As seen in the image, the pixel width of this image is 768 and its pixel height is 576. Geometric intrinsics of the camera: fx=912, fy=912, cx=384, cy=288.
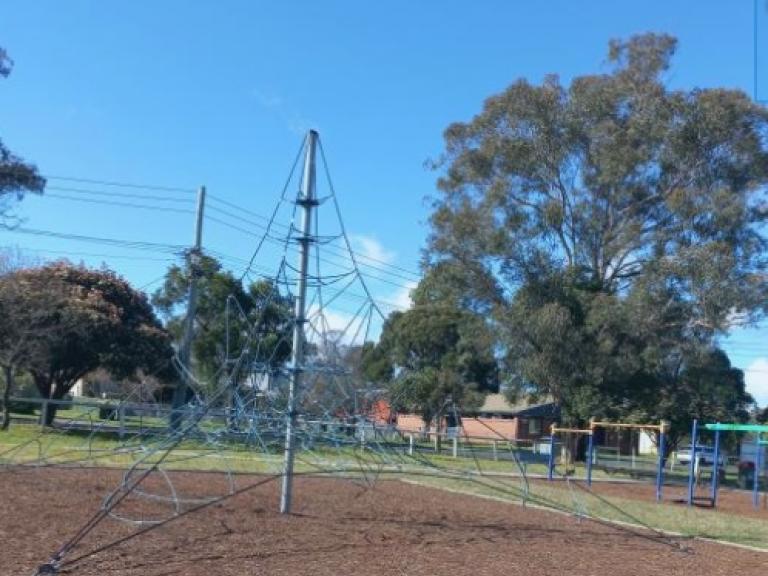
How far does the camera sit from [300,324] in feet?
41.7

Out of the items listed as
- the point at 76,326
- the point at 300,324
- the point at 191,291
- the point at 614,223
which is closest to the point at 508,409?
the point at 614,223

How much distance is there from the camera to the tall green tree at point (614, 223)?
117 ft

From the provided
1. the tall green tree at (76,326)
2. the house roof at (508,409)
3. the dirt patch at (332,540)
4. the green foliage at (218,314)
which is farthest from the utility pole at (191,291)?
the house roof at (508,409)

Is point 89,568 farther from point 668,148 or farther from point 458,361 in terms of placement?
point 458,361

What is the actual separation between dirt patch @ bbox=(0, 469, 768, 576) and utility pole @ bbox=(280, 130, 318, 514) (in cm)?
59

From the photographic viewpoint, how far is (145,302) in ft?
136

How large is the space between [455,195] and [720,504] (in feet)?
66.2

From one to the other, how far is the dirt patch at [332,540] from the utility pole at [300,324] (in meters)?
0.59

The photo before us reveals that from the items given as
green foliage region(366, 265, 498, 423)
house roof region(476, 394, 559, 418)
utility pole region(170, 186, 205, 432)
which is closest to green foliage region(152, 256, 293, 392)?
utility pole region(170, 186, 205, 432)

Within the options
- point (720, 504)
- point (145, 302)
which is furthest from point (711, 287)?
point (145, 302)

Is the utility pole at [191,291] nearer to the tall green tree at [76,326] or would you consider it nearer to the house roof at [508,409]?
the tall green tree at [76,326]

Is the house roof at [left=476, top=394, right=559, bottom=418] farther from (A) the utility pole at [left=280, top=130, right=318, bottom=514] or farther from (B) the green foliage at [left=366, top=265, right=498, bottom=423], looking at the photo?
(A) the utility pole at [left=280, top=130, right=318, bottom=514]

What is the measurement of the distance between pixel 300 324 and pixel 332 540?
3427mm

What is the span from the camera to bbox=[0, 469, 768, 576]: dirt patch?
8570mm
